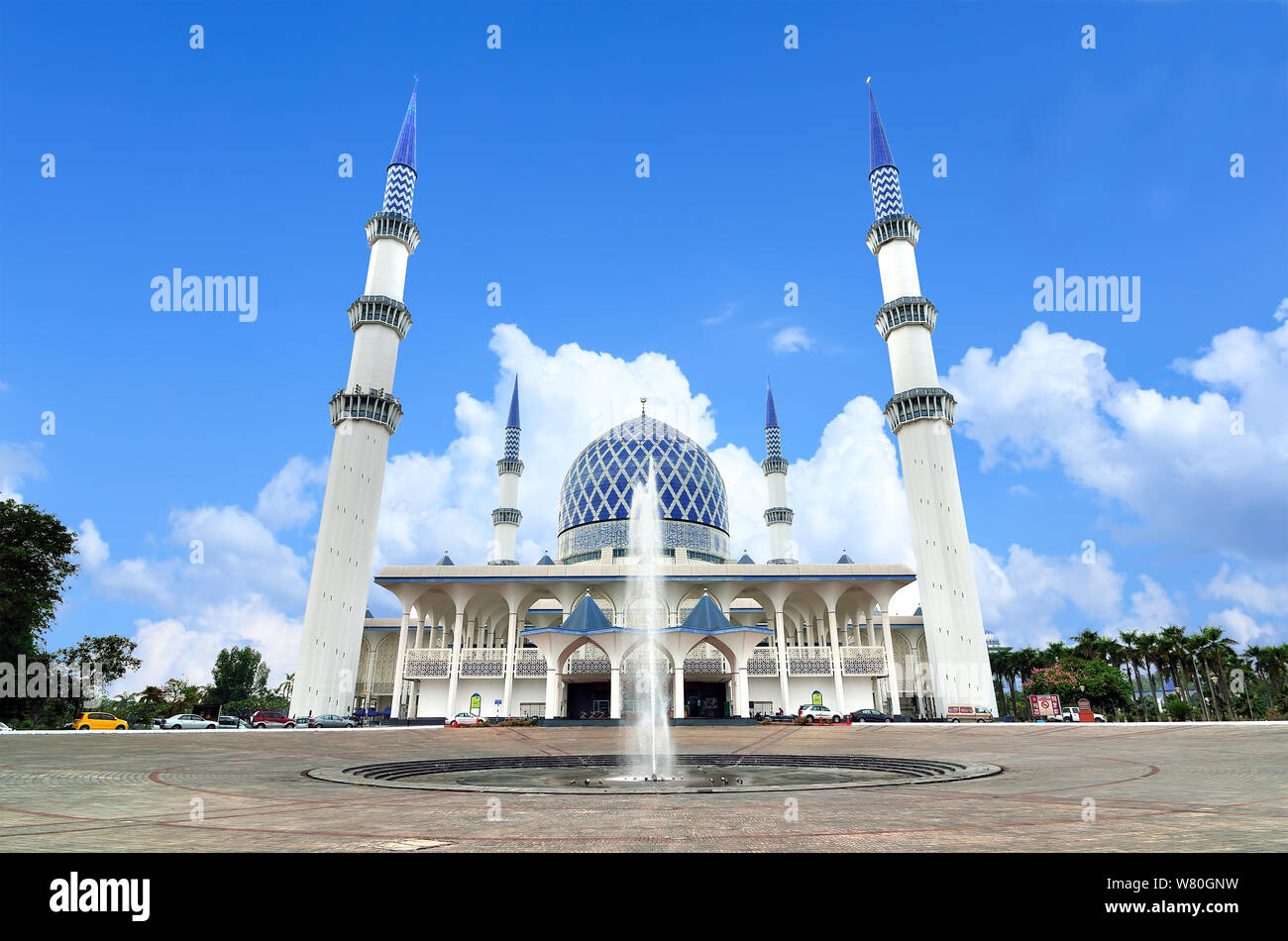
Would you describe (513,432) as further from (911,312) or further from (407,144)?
(911,312)

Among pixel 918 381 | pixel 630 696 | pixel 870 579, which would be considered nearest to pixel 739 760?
pixel 630 696

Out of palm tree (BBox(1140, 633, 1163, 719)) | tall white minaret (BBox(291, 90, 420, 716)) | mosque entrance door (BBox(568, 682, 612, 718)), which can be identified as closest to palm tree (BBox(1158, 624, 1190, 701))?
palm tree (BBox(1140, 633, 1163, 719))

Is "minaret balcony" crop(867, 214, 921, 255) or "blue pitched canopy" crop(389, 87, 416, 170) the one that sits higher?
"blue pitched canopy" crop(389, 87, 416, 170)

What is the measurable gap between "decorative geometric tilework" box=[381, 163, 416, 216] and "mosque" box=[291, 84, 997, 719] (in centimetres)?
12

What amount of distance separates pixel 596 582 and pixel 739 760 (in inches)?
948

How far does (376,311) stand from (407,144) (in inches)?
548

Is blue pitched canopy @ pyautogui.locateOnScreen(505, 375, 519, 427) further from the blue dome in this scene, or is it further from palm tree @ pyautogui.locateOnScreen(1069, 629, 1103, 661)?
palm tree @ pyautogui.locateOnScreen(1069, 629, 1103, 661)

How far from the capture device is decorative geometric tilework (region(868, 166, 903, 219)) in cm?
4738

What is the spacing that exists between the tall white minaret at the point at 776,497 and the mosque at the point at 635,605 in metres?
8.62

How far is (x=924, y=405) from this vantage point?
42.4m

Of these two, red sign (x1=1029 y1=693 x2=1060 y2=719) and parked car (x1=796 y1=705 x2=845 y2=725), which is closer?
parked car (x1=796 y1=705 x2=845 y2=725)

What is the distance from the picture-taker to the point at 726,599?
4322 centimetres

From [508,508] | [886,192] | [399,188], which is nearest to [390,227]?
[399,188]
